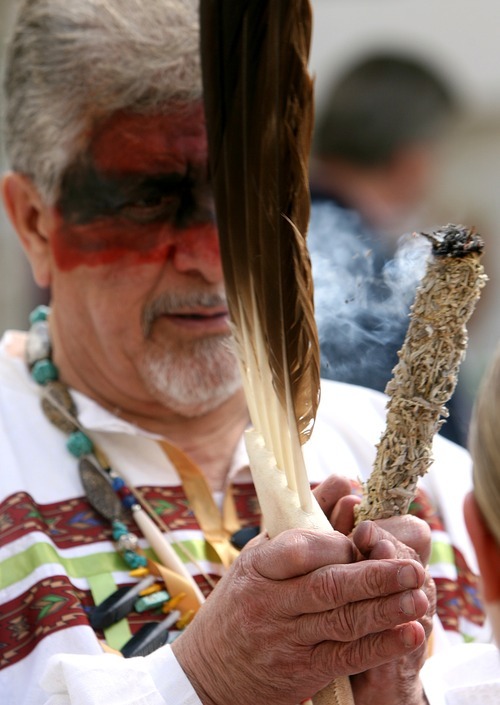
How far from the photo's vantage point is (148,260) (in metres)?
2.27

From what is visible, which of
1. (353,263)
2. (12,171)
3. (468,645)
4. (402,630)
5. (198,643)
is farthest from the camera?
(12,171)

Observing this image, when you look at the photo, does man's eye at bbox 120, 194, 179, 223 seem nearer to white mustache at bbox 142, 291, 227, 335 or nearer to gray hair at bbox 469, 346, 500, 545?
white mustache at bbox 142, 291, 227, 335

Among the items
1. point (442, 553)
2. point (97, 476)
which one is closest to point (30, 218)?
point (97, 476)

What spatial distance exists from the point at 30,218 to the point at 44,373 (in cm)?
34

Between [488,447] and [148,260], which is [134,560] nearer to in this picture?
[148,260]

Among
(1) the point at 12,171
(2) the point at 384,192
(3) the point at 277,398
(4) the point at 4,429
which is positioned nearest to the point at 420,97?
(2) the point at 384,192

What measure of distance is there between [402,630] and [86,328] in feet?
3.55

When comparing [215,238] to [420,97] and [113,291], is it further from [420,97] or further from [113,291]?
[420,97]

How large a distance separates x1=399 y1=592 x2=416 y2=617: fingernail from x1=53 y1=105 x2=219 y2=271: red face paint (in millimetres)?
971

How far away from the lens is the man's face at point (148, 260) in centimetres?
224

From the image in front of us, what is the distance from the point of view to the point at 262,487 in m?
1.67

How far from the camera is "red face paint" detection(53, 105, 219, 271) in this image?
2238 mm

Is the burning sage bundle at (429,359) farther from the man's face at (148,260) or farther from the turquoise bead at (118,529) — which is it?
the man's face at (148,260)

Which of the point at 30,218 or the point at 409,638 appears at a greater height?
the point at 30,218
